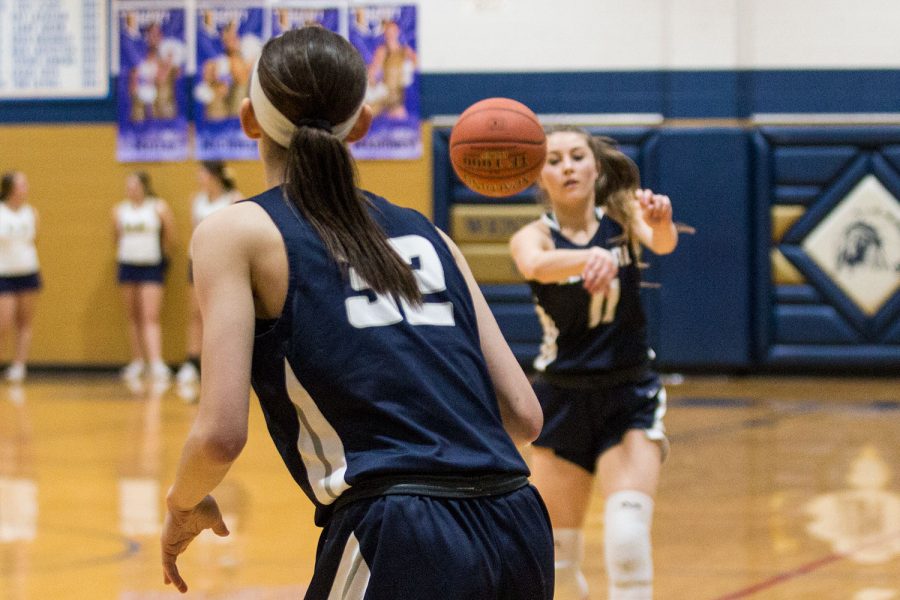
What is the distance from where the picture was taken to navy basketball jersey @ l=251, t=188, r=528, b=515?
1671 mm

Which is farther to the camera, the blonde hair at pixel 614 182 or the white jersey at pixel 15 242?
the white jersey at pixel 15 242

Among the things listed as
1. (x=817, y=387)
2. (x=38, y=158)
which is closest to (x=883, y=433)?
(x=817, y=387)

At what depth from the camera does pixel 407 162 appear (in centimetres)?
1112

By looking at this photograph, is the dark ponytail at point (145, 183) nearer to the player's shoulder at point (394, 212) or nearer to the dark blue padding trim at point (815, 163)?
the dark blue padding trim at point (815, 163)

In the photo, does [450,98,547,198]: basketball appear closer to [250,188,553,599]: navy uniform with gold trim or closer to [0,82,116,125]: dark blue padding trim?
[250,188,553,599]: navy uniform with gold trim

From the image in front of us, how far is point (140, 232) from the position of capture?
36.3 feet

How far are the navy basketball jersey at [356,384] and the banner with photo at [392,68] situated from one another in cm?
943

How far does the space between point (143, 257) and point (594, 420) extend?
8.12m

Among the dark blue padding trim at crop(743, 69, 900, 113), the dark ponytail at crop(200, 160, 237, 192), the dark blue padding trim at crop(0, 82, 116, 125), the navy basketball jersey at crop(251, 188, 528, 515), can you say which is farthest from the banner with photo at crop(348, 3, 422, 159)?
the navy basketball jersey at crop(251, 188, 528, 515)

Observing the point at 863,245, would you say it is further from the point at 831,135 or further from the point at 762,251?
the point at 831,135

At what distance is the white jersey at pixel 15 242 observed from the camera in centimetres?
1090

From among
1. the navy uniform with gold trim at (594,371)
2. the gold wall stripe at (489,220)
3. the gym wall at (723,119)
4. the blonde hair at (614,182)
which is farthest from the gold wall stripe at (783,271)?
the navy uniform with gold trim at (594,371)

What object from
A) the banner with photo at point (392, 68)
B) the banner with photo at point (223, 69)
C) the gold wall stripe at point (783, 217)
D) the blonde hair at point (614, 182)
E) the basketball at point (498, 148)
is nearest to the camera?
the basketball at point (498, 148)

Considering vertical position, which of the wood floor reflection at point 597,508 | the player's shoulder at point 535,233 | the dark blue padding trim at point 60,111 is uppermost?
the dark blue padding trim at point 60,111
